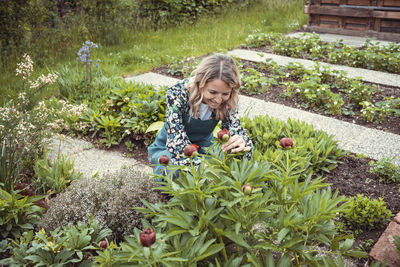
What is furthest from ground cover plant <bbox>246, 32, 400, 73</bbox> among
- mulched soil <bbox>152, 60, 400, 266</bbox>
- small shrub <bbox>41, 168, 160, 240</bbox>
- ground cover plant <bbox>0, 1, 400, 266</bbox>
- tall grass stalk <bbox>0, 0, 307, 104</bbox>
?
small shrub <bbox>41, 168, 160, 240</bbox>

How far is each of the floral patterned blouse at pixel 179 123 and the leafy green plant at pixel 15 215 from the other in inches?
37.7

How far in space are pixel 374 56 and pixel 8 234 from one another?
18.7 ft

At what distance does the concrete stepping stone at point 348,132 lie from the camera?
3.56m

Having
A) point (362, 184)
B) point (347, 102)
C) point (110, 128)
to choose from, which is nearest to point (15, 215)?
point (110, 128)

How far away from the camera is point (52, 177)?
2.84m

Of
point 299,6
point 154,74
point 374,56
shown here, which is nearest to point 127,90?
point 154,74

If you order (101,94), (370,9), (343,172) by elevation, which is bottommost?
(343,172)

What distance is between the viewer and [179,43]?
7477mm

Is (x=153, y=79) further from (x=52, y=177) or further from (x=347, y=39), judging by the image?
(x=347, y=39)

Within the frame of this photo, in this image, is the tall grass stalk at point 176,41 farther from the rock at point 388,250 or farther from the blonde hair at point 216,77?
the rock at point 388,250

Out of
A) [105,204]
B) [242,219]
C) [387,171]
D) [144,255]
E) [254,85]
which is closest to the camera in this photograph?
[144,255]

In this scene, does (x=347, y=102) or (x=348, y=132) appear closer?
(x=348, y=132)

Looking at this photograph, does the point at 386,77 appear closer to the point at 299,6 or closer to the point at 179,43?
the point at 179,43

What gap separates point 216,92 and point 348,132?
83.5 inches
